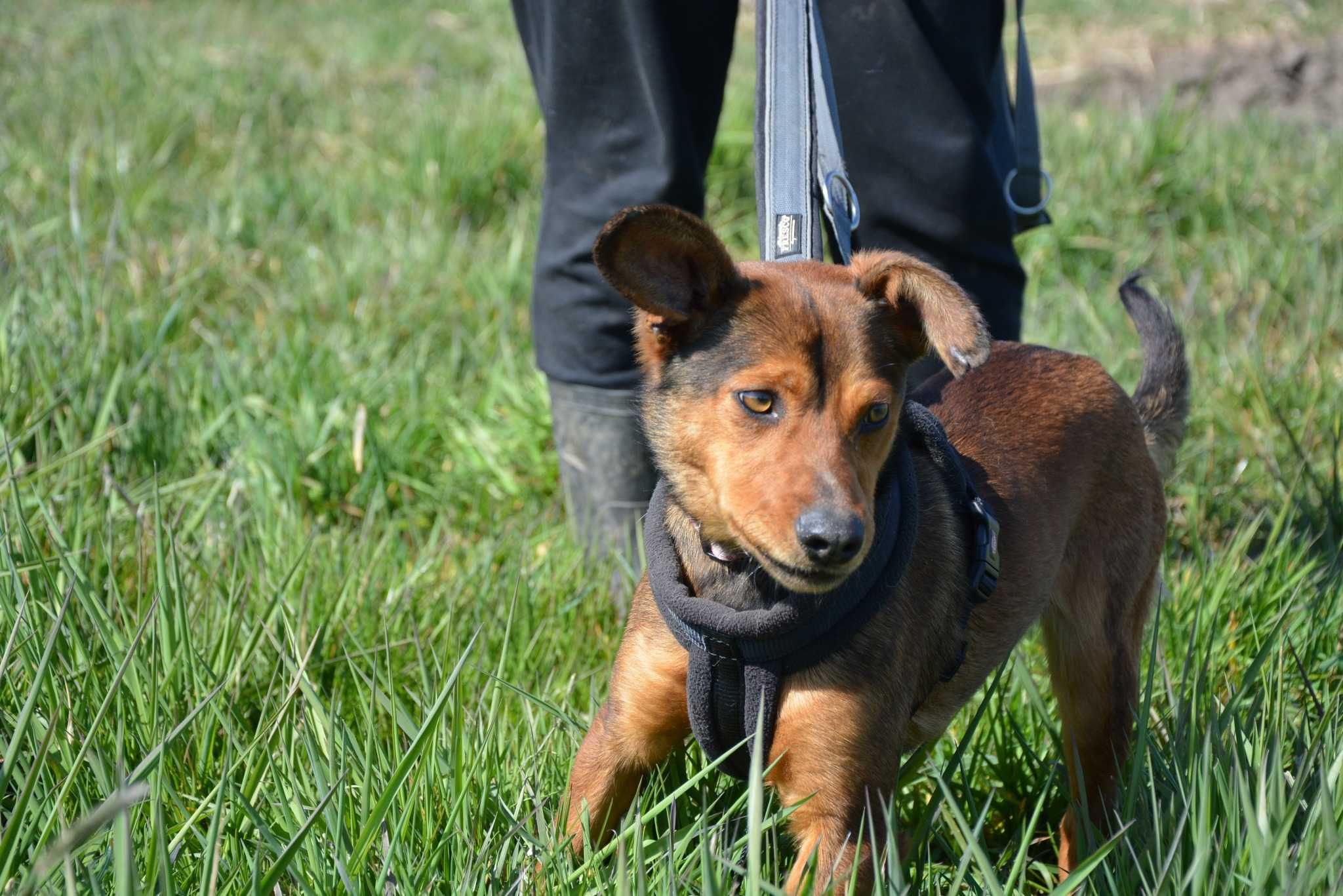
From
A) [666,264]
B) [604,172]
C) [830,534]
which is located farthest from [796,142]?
[830,534]

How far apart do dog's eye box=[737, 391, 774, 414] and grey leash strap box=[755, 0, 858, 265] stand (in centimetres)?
41

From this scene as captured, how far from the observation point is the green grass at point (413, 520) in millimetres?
1822

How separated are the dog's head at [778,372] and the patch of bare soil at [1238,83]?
246 inches

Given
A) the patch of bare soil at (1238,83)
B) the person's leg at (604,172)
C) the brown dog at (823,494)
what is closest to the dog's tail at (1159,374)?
the brown dog at (823,494)

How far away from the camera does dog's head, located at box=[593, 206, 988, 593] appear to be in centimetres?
183

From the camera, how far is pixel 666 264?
203 cm

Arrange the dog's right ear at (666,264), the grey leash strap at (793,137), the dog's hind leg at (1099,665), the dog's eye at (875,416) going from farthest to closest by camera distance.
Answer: the dog's hind leg at (1099,665) → the grey leash strap at (793,137) → the dog's eye at (875,416) → the dog's right ear at (666,264)

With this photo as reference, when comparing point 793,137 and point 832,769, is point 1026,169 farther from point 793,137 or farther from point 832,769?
point 832,769

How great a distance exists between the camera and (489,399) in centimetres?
392

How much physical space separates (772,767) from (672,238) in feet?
2.83

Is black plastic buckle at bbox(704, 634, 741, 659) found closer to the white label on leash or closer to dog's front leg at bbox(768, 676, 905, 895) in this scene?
dog's front leg at bbox(768, 676, 905, 895)

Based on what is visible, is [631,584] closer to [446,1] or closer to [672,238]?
[672,238]

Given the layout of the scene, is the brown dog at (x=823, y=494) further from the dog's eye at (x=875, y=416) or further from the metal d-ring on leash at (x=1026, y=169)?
the metal d-ring on leash at (x=1026, y=169)

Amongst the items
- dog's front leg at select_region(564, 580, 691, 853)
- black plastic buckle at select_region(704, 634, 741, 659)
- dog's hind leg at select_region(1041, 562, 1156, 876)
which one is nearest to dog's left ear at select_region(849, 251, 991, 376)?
black plastic buckle at select_region(704, 634, 741, 659)
